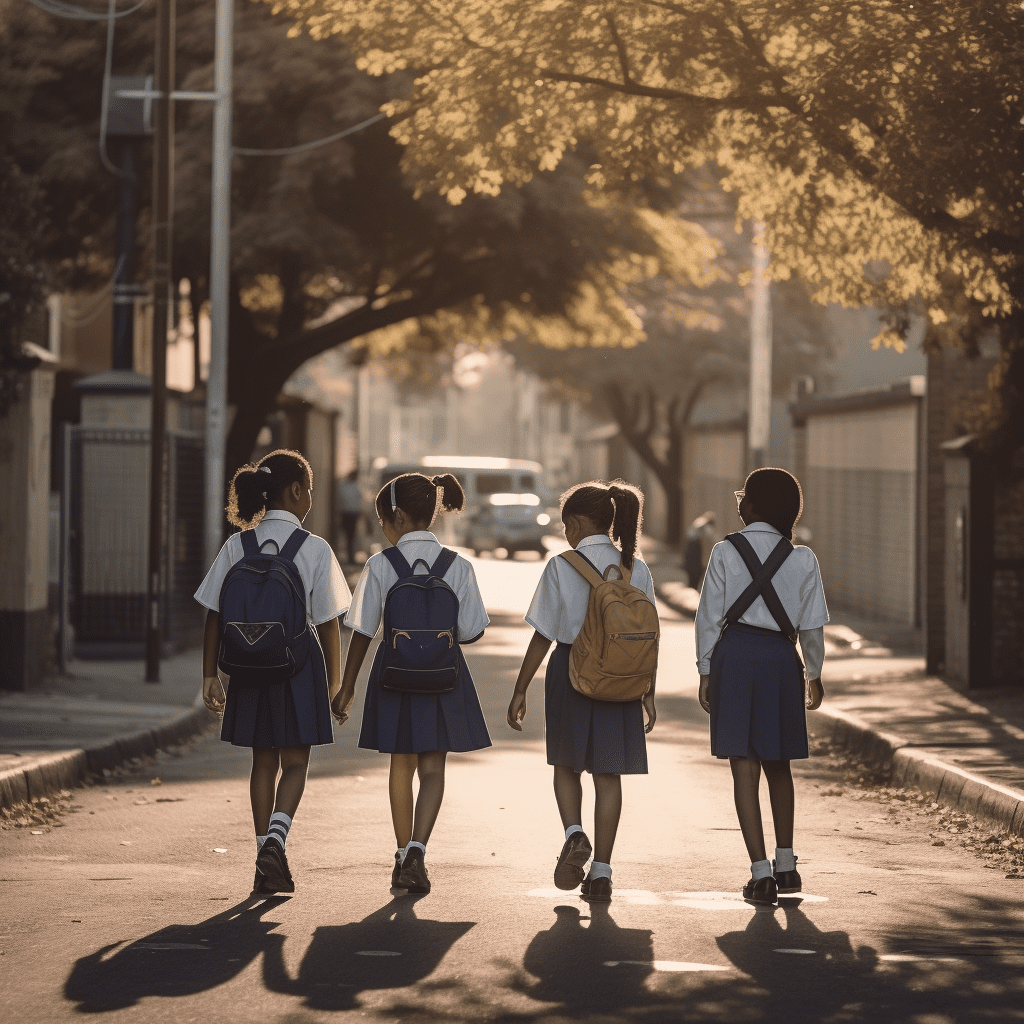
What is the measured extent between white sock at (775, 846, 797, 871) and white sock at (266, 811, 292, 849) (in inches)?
74.9

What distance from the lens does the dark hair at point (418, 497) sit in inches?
289

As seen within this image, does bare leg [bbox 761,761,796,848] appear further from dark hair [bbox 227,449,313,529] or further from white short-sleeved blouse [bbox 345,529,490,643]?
A: dark hair [bbox 227,449,313,529]

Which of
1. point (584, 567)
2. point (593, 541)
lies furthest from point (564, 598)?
point (593, 541)

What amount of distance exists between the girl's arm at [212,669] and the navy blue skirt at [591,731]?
1.29m

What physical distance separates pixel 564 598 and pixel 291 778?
1.30 metres

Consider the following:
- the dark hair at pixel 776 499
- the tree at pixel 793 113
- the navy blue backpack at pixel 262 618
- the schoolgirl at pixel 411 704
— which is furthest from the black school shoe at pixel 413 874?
the tree at pixel 793 113

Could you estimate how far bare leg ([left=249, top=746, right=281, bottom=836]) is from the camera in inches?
293

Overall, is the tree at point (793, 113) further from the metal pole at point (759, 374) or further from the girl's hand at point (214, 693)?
the metal pole at point (759, 374)

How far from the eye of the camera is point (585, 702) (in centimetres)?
724

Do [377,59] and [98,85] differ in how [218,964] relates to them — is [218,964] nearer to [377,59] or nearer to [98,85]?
[377,59]

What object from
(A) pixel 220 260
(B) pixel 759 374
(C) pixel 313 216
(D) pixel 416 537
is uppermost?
(C) pixel 313 216

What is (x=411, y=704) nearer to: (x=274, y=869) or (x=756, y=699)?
(x=274, y=869)

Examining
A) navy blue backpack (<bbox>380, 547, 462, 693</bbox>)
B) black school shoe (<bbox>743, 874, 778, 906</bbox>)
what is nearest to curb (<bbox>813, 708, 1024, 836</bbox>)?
black school shoe (<bbox>743, 874, 778, 906</bbox>)

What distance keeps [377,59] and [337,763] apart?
5303mm
